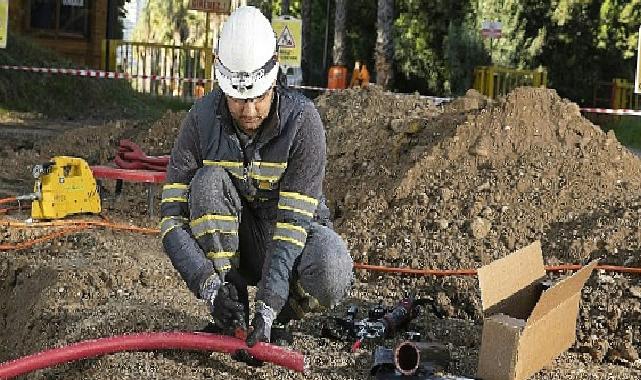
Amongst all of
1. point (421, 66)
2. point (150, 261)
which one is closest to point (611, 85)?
point (421, 66)

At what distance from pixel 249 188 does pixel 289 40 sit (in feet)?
40.4

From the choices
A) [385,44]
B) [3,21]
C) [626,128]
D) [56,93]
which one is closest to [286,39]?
[3,21]

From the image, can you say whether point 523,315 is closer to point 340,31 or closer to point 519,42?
point 519,42

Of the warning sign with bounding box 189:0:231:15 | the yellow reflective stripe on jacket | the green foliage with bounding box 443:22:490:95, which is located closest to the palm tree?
the green foliage with bounding box 443:22:490:95

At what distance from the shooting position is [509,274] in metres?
5.15

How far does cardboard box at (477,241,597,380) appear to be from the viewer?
466 cm

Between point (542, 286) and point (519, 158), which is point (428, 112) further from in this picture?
point (542, 286)

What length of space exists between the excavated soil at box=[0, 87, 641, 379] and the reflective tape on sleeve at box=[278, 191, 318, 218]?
2.28ft

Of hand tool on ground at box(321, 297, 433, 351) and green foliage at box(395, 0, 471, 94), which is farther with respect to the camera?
green foliage at box(395, 0, 471, 94)

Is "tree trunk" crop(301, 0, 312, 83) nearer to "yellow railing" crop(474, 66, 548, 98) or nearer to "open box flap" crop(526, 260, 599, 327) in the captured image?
"yellow railing" crop(474, 66, 548, 98)

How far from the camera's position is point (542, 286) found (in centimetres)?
544

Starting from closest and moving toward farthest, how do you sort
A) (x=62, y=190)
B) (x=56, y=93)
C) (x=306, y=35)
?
(x=62, y=190) → (x=56, y=93) → (x=306, y=35)

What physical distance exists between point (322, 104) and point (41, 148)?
370 centimetres

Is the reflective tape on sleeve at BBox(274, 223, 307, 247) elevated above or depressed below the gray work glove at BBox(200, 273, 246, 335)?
above
